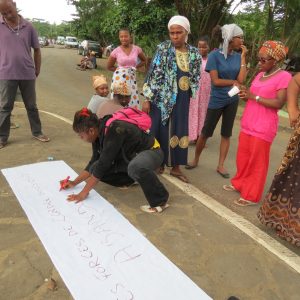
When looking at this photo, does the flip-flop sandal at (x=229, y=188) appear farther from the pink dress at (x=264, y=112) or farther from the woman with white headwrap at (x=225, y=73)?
the pink dress at (x=264, y=112)

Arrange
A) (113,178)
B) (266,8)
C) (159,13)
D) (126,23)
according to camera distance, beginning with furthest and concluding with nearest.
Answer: (126,23) < (159,13) < (266,8) < (113,178)

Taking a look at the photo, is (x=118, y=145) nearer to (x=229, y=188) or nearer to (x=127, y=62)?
(x=229, y=188)

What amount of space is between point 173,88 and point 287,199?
1582 mm

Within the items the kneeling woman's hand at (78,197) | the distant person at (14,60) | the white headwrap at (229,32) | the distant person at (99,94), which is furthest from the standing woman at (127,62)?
the kneeling woman's hand at (78,197)

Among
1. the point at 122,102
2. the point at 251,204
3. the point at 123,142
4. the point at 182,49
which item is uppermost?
the point at 182,49

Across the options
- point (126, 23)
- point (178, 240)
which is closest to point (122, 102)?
point (178, 240)

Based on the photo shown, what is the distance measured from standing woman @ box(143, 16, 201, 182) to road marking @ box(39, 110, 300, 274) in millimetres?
399

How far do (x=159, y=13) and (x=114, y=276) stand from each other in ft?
45.7

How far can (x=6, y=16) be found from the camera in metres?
4.01

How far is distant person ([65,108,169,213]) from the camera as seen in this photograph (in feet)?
9.45

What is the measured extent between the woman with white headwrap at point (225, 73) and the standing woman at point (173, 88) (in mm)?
312

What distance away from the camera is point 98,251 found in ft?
8.15

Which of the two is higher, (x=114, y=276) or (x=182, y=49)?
(x=182, y=49)

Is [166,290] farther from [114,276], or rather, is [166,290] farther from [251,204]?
[251,204]
